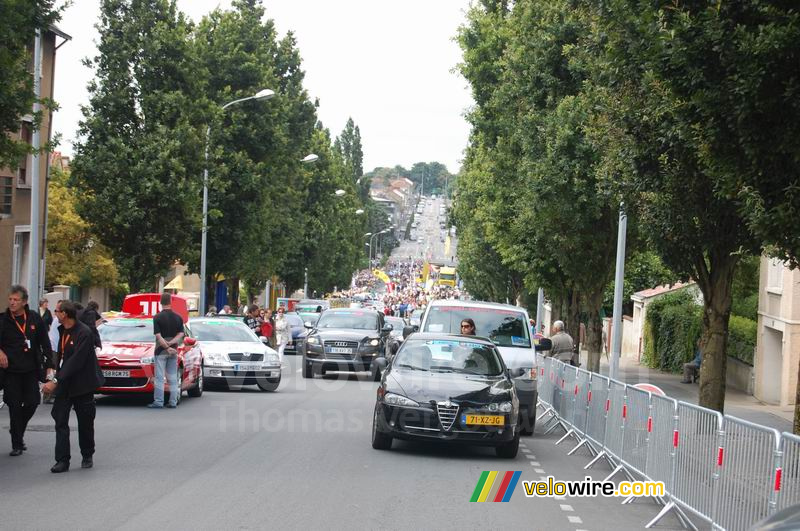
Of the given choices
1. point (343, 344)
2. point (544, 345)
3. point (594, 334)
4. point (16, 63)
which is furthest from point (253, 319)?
point (16, 63)

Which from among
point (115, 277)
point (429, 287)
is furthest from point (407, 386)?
point (429, 287)

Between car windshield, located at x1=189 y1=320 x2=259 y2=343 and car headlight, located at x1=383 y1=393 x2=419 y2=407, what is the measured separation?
431 inches

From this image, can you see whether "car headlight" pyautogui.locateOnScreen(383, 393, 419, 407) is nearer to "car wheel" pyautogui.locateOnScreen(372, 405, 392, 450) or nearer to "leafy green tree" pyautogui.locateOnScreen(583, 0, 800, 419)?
"car wheel" pyautogui.locateOnScreen(372, 405, 392, 450)

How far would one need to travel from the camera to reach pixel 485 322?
19.9 metres

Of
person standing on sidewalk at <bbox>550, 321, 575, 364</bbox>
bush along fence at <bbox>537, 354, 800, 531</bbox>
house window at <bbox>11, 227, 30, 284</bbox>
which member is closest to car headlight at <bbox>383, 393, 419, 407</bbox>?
bush along fence at <bbox>537, 354, 800, 531</bbox>

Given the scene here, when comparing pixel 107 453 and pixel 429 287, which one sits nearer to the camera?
pixel 107 453

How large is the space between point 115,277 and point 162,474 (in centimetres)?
3893

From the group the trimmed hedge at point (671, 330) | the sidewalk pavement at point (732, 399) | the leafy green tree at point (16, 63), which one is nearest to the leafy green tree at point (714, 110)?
the sidewalk pavement at point (732, 399)

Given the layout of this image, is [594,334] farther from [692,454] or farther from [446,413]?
[692,454]

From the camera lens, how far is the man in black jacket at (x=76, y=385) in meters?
11.9

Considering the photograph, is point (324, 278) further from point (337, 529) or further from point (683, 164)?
point (337, 529)

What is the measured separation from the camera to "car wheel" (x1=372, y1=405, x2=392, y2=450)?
14.3m

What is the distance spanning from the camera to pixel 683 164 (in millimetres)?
14977

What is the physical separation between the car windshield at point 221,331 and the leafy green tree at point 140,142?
31.0 ft
